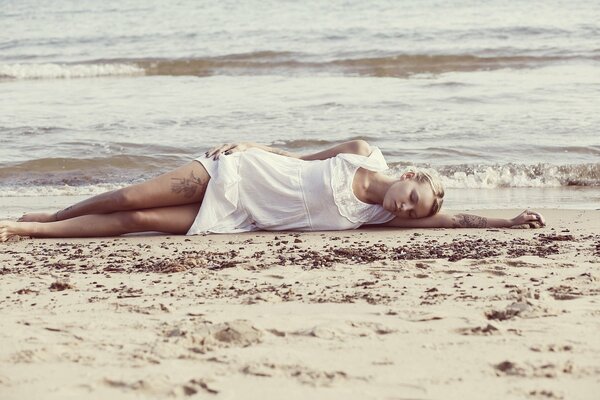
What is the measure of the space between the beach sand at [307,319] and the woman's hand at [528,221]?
1.20ft

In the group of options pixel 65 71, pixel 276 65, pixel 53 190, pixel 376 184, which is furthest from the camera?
pixel 65 71

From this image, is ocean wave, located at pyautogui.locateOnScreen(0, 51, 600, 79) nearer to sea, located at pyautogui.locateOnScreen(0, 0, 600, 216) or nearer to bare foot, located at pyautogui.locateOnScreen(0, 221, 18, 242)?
sea, located at pyautogui.locateOnScreen(0, 0, 600, 216)

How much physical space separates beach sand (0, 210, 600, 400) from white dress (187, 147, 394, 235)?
0.35 m

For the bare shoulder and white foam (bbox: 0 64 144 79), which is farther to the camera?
white foam (bbox: 0 64 144 79)

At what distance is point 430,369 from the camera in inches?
137

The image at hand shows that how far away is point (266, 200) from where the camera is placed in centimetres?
637

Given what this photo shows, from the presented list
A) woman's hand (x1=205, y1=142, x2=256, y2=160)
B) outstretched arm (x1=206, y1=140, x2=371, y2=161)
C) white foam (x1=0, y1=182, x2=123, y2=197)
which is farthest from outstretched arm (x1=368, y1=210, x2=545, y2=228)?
white foam (x1=0, y1=182, x2=123, y2=197)

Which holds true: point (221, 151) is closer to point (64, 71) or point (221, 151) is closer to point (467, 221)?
point (467, 221)

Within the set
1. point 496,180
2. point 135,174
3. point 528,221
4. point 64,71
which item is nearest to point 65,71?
point 64,71

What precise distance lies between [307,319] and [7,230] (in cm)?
293

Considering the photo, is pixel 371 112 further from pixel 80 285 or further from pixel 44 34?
pixel 44 34

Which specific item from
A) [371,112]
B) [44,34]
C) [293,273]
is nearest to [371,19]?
[44,34]

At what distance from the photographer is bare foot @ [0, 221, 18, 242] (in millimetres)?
6250

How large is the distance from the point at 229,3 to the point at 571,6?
9.59 metres
